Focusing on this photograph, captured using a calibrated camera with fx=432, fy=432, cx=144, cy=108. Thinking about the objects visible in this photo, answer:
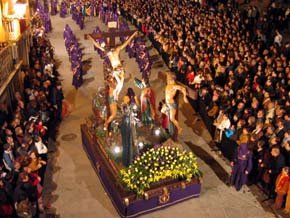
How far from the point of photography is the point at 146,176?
1044 centimetres

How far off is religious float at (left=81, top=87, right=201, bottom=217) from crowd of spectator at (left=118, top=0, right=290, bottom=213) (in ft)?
4.96

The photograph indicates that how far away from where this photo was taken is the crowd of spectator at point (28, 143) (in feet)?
30.6

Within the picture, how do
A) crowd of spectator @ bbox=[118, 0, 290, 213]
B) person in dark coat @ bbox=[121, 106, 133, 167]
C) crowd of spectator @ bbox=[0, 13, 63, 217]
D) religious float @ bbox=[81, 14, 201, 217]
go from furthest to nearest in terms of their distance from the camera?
1. crowd of spectator @ bbox=[118, 0, 290, 213]
2. person in dark coat @ bbox=[121, 106, 133, 167]
3. religious float @ bbox=[81, 14, 201, 217]
4. crowd of spectator @ bbox=[0, 13, 63, 217]

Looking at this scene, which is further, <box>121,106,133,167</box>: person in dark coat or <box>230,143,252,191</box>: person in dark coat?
<box>230,143,252,191</box>: person in dark coat

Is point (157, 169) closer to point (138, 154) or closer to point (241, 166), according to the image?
point (138, 154)

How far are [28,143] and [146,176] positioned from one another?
10.1 feet

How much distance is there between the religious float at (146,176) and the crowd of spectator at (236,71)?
1.51 metres

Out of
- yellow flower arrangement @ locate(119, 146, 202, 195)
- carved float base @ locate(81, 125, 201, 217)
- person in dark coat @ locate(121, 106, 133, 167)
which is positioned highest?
person in dark coat @ locate(121, 106, 133, 167)

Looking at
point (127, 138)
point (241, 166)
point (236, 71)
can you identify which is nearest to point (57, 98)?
point (127, 138)

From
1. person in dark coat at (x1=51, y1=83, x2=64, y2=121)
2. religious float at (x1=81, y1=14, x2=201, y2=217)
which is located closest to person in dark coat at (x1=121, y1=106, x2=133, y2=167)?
religious float at (x1=81, y1=14, x2=201, y2=217)

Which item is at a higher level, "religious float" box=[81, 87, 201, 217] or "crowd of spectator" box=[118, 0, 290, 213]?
"crowd of spectator" box=[118, 0, 290, 213]

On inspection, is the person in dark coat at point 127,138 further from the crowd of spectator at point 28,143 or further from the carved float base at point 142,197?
the crowd of spectator at point 28,143

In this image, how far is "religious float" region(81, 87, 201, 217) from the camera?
10406mm

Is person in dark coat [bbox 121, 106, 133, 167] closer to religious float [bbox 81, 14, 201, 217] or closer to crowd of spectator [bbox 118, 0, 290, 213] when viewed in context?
religious float [bbox 81, 14, 201, 217]
